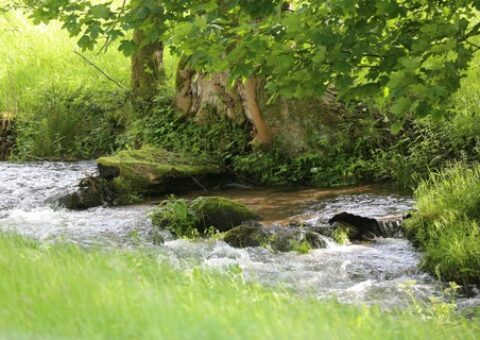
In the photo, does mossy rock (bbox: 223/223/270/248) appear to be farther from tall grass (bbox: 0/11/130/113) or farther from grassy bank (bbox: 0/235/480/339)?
tall grass (bbox: 0/11/130/113)

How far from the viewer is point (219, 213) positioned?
36.0 feet

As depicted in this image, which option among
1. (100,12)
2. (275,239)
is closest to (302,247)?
(275,239)

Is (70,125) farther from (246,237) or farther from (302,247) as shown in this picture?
(302,247)

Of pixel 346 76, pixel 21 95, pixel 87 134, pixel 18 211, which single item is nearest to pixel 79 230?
pixel 18 211

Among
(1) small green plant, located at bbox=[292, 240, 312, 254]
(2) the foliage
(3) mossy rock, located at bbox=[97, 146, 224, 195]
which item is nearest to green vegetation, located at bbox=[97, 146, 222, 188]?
(3) mossy rock, located at bbox=[97, 146, 224, 195]

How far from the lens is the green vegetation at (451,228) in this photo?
26.2 feet

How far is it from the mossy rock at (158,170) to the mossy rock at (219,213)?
2907mm

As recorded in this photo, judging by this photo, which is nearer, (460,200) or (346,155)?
(460,200)

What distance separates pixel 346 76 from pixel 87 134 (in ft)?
47.2

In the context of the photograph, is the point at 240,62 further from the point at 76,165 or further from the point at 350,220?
the point at 76,165

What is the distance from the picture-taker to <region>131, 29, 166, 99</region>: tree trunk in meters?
19.3

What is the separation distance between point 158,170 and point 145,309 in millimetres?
10935

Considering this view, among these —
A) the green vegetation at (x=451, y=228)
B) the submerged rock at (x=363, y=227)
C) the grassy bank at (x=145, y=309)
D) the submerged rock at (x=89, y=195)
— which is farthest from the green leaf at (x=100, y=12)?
the submerged rock at (x=89, y=195)

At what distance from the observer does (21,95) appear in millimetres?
21312
